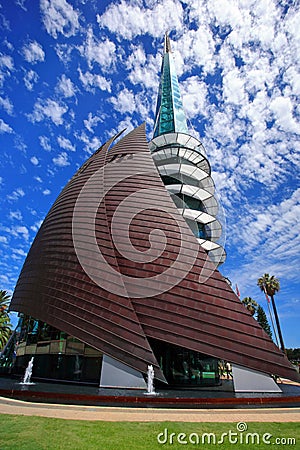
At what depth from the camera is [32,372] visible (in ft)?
59.2

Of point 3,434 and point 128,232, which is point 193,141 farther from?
point 3,434

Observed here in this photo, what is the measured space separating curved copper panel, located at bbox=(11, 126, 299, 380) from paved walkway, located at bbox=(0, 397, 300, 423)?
4462mm

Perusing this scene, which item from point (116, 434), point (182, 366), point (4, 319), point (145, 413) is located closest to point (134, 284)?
point (182, 366)

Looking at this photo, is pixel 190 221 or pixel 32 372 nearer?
pixel 32 372

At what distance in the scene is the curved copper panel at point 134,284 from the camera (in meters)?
13.2

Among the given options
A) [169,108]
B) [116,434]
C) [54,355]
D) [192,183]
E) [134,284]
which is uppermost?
[169,108]

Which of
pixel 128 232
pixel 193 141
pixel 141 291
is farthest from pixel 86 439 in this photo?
pixel 193 141

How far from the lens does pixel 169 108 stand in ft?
146

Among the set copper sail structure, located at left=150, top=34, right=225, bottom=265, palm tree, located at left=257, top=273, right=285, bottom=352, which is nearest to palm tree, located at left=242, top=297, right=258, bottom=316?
palm tree, located at left=257, top=273, right=285, bottom=352

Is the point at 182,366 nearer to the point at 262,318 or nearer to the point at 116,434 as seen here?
the point at 116,434

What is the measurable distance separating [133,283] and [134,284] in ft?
0.30

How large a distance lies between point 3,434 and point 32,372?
14.6 metres

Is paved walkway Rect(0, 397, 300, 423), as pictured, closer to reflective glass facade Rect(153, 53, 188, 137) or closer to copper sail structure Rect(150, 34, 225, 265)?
copper sail structure Rect(150, 34, 225, 265)

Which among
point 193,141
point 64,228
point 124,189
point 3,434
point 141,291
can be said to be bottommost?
point 3,434
